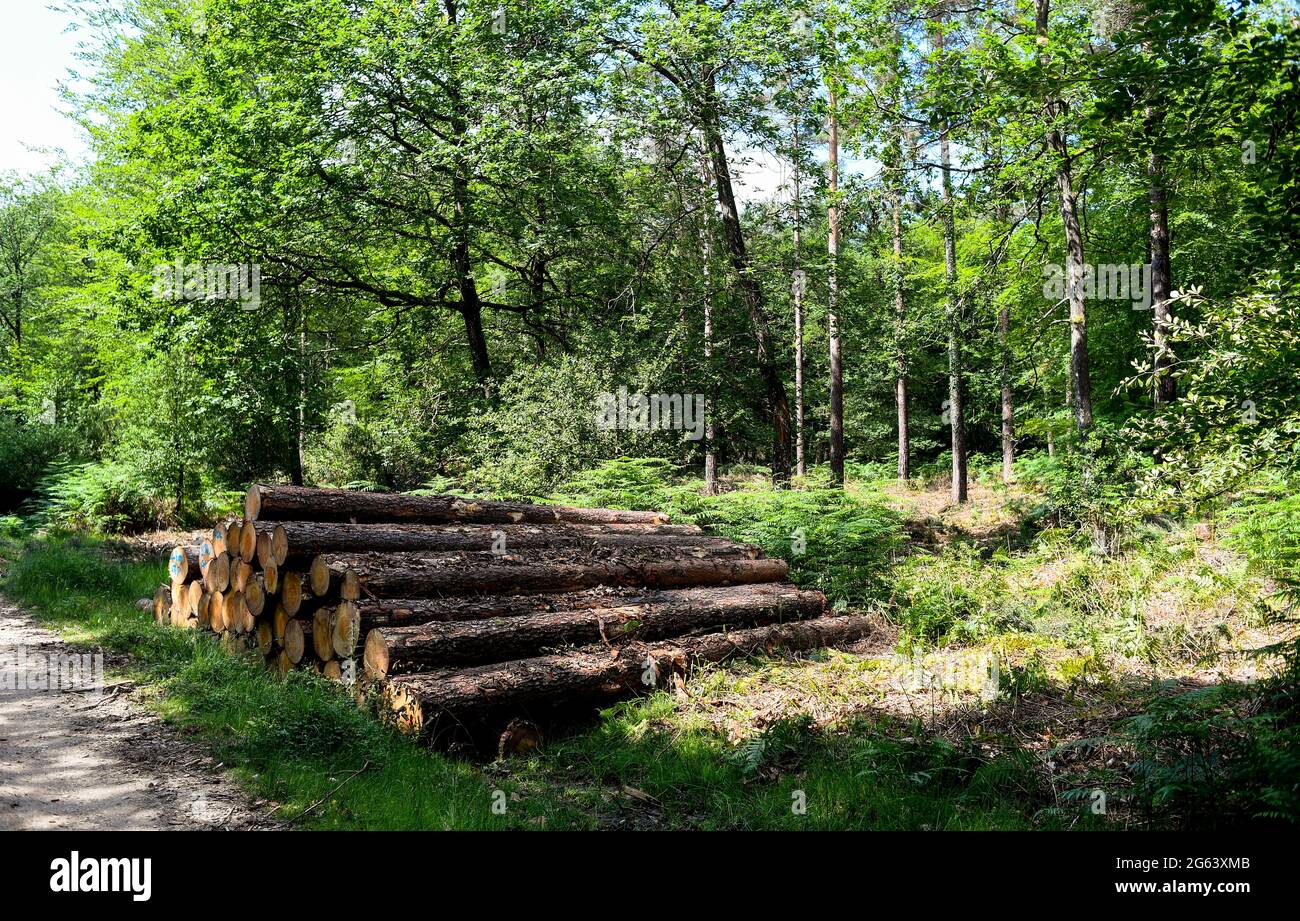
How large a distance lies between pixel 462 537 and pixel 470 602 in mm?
1552

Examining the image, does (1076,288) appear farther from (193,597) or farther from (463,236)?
(193,597)

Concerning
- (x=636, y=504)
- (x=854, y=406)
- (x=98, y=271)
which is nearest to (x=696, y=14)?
(x=636, y=504)

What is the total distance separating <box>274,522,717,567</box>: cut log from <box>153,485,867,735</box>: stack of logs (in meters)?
0.02

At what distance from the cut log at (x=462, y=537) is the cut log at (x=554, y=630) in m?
1.34

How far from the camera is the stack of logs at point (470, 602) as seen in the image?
692 cm

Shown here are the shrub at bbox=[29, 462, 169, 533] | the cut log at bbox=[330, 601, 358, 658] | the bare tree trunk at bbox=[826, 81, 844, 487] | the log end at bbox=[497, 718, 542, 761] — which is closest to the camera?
the log end at bbox=[497, 718, 542, 761]

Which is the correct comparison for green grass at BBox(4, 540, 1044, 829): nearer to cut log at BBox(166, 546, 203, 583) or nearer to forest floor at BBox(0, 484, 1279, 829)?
forest floor at BBox(0, 484, 1279, 829)

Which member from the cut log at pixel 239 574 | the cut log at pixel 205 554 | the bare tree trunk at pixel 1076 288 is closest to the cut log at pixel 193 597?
the cut log at pixel 205 554

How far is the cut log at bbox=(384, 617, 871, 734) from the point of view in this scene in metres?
6.45

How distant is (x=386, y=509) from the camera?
9375 millimetres

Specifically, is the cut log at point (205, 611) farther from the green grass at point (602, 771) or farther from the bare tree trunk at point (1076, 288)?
the bare tree trunk at point (1076, 288)

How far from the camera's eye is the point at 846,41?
43.4ft

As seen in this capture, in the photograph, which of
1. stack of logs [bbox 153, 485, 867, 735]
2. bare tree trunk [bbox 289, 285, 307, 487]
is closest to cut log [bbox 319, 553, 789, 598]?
stack of logs [bbox 153, 485, 867, 735]

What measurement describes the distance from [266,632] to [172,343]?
1094 centimetres
